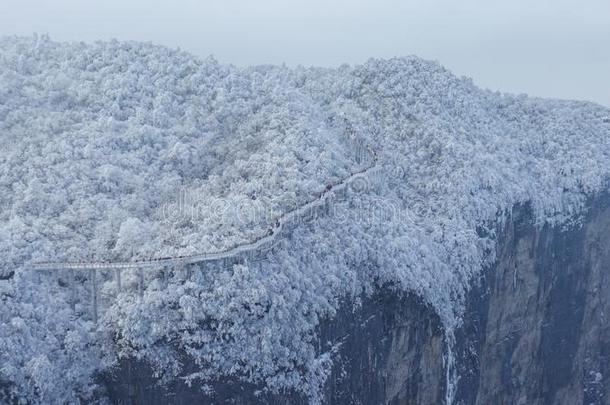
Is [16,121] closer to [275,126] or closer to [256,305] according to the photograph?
[275,126]

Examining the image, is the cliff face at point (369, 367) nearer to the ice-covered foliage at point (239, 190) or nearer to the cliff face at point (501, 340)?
the cliff face at point (501, 340)

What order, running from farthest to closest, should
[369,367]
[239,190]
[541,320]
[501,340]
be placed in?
[541,320]
[501,340]
[239,190]
[369,367]

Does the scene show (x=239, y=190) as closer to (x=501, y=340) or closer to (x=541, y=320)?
(x=501, y=340)

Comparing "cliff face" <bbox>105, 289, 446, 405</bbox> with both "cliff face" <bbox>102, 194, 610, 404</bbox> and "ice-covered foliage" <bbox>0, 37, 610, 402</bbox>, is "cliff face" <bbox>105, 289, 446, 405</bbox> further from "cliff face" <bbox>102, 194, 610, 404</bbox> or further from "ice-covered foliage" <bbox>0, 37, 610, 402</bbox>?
"ice-covered foliage" <bbox>0, 37, 610, 402</bbox>

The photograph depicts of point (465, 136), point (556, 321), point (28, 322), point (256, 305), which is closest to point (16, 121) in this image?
point (28, 322)

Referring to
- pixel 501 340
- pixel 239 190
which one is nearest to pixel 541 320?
pixel 501 340

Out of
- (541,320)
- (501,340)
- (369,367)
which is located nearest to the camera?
(369,367)

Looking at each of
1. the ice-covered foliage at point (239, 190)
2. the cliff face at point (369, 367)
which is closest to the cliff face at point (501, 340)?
the cliff face at point (369, 367)
